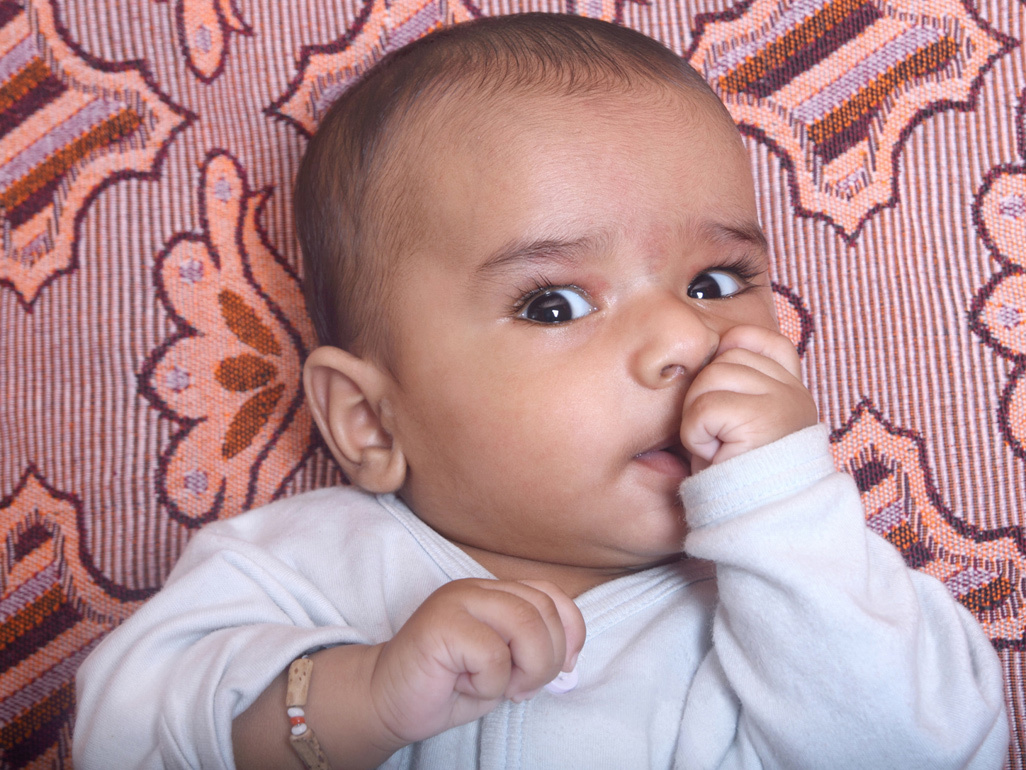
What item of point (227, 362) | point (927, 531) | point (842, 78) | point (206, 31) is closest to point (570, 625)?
point (927, 531)

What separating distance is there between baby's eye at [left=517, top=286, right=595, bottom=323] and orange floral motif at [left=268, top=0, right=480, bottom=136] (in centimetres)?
59

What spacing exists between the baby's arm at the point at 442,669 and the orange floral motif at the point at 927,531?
1.82 ft

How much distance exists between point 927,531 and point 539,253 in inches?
26.2

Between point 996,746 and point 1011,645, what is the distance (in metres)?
0.27

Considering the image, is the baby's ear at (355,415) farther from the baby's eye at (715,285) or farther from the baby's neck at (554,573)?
the baby's eye at (715,285)

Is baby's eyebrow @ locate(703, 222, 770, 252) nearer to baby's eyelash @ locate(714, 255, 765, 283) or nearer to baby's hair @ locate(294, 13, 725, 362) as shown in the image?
baby's eyelash @ locate(714, 255, 765, 283)

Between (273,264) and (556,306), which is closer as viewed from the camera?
(556,306)

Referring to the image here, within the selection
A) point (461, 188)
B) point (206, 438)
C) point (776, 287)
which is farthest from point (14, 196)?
point (776, 287)

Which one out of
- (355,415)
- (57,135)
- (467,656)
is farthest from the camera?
(57,135)

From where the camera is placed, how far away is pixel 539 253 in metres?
0.90

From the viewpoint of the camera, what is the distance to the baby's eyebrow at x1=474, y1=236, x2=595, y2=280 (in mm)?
895

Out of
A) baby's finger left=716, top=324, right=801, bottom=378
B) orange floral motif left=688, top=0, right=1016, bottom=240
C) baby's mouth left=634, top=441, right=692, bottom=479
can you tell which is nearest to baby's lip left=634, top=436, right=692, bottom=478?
baby's mouth left=634, top=441, right=692, bottom=479

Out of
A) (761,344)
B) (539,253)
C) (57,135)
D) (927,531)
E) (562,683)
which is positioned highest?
(57,135)

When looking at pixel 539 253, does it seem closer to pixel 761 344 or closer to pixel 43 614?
pixel 761 344
